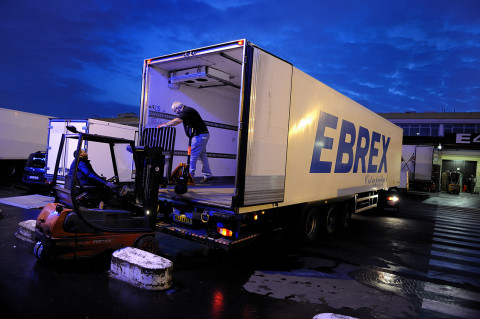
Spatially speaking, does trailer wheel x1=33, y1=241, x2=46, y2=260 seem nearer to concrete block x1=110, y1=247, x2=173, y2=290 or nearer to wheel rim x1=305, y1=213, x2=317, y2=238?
concrete block x1=110, y1=247, x2=173, y2=290

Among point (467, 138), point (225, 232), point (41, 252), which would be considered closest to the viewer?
point (41, 252)

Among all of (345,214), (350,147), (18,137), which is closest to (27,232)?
(350,147)

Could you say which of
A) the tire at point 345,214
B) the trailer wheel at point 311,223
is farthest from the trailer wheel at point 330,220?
the trailer wheel at point 311,223

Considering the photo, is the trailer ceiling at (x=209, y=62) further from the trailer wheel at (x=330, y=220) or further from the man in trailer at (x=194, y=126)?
the trailer wheel at (x=330, y=220)

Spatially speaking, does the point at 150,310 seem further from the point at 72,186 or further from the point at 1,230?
the point at 1,230

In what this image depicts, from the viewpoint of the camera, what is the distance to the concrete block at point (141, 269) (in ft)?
12.9

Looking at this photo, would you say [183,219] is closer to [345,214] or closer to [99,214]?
[99,214]

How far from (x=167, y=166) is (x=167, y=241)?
5.20ft

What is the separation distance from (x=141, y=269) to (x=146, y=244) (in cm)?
107

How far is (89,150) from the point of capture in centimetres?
998

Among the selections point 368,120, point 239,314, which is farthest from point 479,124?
point 239,314

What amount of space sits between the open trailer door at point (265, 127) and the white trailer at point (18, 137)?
1588 cm

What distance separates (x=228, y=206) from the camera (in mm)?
4488

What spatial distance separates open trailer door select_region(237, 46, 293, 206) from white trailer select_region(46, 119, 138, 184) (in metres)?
6.58
